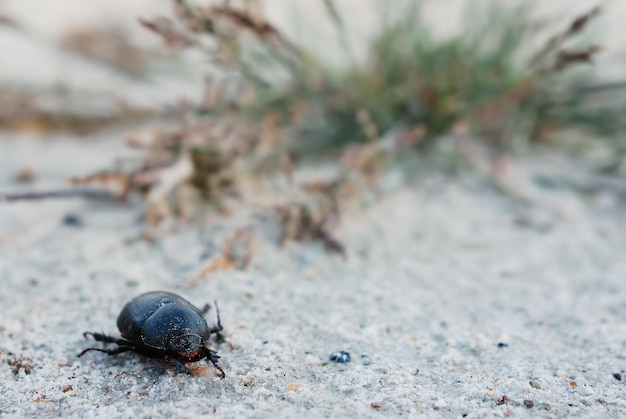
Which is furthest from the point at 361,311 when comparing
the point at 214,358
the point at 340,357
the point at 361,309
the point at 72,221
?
the point at 72,221

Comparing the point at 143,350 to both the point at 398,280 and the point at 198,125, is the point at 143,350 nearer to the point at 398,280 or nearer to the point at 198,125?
the point at 398,280

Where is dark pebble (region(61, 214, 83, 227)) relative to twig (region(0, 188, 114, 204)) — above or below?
below

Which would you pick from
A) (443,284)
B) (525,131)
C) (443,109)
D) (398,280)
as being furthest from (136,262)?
(525,131)

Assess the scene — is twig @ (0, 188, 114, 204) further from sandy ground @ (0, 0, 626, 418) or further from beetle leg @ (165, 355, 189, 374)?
beetle leg @ (165, 355, 189, 374)

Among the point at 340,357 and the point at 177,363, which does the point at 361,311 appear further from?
the point at 177,363

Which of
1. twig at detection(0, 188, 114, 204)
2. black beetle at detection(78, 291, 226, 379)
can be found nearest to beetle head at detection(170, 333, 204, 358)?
black beetle at detection(78, 291, 226, 379)

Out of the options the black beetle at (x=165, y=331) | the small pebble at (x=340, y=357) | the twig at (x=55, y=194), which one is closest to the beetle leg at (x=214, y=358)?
the black beetle at (x=165, y=331)
